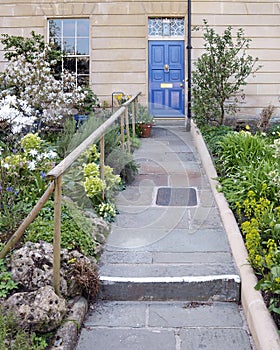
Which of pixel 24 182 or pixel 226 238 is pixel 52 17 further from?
pixel 226 238

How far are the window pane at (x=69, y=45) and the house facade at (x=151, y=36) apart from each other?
0.25 metres

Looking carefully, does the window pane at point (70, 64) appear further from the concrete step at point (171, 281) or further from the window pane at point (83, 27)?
the concrete step at point (171, 281)

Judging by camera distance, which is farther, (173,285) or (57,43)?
(57,43)

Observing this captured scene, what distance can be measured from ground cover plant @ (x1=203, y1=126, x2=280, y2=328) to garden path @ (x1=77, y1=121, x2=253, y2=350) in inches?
9.3

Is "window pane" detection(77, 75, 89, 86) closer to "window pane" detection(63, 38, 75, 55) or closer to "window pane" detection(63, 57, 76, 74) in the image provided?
"window pane" detection(63, 57, 76, 74)

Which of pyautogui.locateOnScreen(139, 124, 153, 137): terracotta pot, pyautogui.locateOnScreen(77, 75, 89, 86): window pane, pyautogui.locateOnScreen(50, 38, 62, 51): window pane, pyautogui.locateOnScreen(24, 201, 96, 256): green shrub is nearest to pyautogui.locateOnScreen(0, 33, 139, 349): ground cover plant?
pyautogui.locateOnScreen(24, 201, 96, 256): green shrub

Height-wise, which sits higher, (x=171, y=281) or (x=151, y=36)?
(x=151, y=36)

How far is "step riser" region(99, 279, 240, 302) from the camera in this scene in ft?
12.0

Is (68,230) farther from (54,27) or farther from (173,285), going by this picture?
(54,27)

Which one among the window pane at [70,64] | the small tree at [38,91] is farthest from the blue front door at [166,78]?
the small tree at [38,91]

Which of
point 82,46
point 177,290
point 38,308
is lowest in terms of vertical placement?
point 177,290

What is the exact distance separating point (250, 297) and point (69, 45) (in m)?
9.97

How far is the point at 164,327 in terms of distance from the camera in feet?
10.7

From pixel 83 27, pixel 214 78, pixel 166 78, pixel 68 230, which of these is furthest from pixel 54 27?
pixel 68 230
